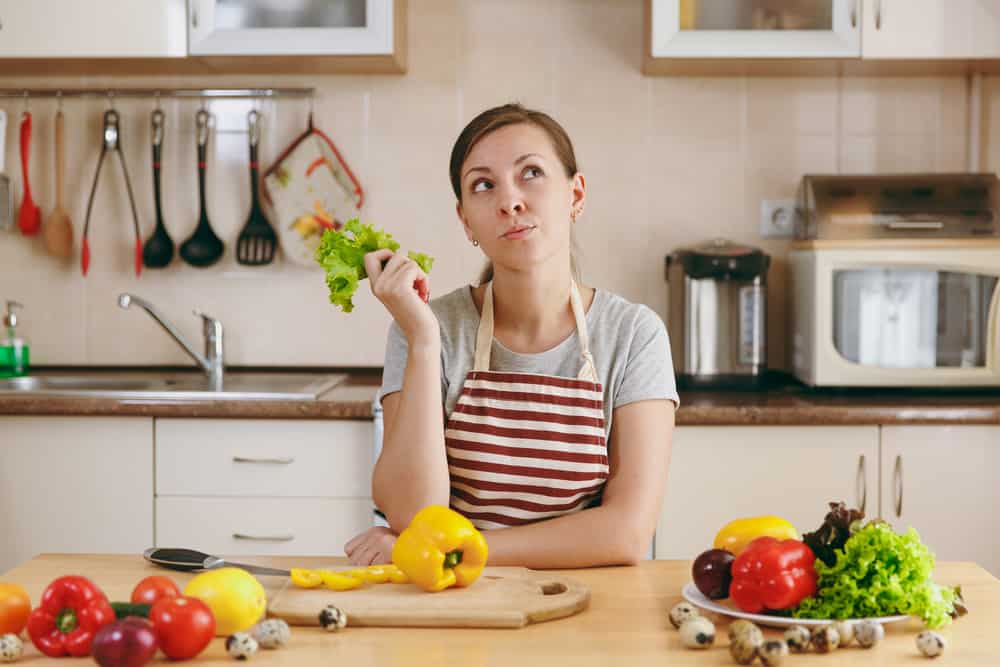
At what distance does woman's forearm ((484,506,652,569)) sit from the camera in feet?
4.67

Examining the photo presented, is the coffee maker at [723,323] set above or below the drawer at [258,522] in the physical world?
above

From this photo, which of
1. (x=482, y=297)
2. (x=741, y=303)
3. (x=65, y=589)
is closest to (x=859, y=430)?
(x=741, y=303)

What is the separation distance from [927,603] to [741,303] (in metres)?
1.70

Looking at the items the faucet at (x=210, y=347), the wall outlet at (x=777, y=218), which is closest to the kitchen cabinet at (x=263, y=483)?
the faucet at (x=210, y=347)

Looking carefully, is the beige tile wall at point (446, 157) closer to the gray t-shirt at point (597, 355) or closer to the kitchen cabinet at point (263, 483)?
the kitchen cabinet at point (263, 483)

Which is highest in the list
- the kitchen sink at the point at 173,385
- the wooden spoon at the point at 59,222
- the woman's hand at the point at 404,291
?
the wooden spoon at the point at 59,222

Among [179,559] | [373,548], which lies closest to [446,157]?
[373,548]

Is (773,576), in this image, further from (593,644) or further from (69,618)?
(69,618)

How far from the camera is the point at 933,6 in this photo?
263 centimetres

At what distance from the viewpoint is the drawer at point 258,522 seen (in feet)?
8.09

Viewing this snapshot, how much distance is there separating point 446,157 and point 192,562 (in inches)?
73.5

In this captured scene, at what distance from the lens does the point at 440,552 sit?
3.76 feet

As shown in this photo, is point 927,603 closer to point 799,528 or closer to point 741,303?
point 799,528

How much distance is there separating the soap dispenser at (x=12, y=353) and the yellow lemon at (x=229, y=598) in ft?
7.05
